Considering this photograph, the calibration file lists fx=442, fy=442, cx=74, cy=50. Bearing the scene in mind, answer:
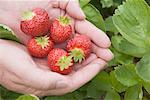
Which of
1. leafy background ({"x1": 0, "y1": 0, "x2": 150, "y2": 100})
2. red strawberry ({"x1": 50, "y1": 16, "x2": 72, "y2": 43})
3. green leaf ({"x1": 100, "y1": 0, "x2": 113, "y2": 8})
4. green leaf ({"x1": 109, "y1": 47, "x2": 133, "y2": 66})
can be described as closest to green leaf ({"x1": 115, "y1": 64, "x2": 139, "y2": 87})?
leafy background ({"x1": 0, "y1": 0, "x2": 150, "y2": 100})

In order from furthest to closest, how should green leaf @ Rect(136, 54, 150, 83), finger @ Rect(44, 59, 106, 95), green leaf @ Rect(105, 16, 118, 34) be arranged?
1. green leaf @ Rect(105, 16, 118, 34)
2. finger @ Rect(44, 59, 106, 95)
3. green leaf @ Rect(136, 54, 150, 83)

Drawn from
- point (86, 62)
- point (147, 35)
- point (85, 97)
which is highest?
point (147, 35)

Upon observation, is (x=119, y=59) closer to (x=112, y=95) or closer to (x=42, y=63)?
(x=112, y=95)

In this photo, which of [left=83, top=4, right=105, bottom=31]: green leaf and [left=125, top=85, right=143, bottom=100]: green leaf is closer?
[left=125, top=85, right=143, bottom=100]: green leaf

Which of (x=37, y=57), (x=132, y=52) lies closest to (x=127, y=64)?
(x=132, y=52)

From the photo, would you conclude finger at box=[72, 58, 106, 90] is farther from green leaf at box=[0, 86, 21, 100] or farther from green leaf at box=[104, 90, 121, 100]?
green leaf at box=[0, 86, 21, 100]

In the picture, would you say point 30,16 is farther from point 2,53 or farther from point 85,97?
point 85,97

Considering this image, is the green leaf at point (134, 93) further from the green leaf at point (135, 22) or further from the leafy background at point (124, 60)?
the green leaf at point (135, 22)
